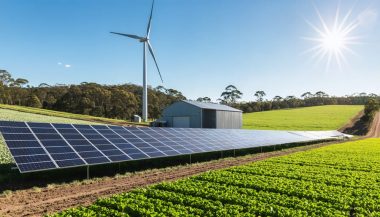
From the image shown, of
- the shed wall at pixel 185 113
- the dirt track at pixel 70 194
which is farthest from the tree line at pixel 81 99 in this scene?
the dirt track at pixel 70 194

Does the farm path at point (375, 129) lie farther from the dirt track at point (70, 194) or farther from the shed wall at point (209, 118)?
the dirt track at point (70, 194)

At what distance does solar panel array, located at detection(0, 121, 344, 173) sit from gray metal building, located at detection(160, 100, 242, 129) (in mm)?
23674

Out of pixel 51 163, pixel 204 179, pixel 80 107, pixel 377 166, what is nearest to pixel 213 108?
pixel 377 166

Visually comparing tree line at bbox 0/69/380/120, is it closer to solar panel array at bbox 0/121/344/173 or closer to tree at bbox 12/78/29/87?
tree at bbox 12/78/29/87

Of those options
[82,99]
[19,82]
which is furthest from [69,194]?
[19,82]

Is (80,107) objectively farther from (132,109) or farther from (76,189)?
(76,189)

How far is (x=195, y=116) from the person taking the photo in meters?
52.9

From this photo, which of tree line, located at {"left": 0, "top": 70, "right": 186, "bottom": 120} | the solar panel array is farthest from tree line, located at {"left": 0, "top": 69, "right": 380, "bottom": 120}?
the solar panel array

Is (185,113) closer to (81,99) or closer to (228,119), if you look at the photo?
(228,119)

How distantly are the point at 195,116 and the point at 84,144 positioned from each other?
34524mm

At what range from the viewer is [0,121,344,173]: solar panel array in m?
15.8

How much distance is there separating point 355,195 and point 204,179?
779cm

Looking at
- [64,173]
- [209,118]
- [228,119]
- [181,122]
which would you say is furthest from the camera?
[228,119]

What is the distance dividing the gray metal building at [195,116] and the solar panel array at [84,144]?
23674 mm
